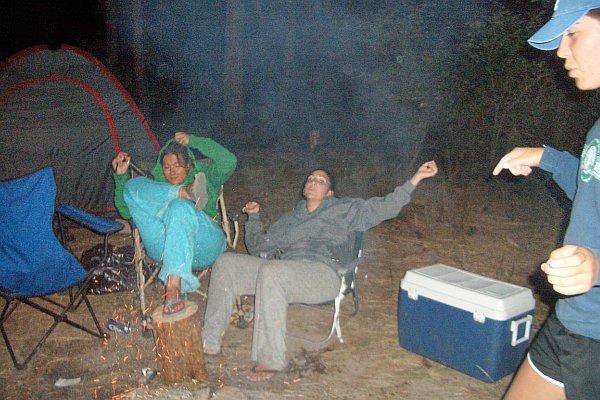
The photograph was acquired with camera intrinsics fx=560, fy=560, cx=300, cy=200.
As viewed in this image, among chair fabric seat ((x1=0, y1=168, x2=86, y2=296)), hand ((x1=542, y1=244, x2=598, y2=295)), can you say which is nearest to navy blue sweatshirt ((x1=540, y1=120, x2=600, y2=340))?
hand ((x1=542, y1=244, x2=598, y2=295))

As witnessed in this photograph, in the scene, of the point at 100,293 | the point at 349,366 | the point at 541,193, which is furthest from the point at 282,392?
the point at 541,193

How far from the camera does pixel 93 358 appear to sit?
3391mm

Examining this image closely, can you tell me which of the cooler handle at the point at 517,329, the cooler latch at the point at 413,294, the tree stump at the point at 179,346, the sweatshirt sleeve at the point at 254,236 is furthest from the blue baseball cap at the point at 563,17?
the sweatshirt sleeve at the point at 254,236

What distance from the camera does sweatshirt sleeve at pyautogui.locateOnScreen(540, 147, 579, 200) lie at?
192 cm

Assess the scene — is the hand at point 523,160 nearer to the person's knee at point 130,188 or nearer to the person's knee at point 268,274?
the person's knee at point 268,274

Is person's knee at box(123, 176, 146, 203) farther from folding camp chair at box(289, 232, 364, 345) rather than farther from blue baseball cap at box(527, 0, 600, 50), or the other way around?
blue baseball cap at box(527, 0, 600, 50)

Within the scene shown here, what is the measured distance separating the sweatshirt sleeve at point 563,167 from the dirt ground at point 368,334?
5.07ft

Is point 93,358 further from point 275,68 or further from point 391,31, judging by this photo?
point 275,68

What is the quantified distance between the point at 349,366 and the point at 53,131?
3953mm

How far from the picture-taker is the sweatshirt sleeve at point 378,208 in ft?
11.0

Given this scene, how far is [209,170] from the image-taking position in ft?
14.1

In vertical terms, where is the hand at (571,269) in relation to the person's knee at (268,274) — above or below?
above

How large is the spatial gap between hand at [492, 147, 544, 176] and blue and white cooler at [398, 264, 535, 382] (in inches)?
41.0

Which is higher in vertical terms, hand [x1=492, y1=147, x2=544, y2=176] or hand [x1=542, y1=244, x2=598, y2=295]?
hand [x1=492, y1=147, x2=544, y2=176]
